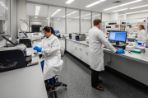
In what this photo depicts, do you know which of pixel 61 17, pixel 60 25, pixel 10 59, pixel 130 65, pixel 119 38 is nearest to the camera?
pixel 10 59

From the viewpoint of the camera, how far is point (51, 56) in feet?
7.35

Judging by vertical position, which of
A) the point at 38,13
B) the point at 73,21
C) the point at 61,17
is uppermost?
the point at 38,13

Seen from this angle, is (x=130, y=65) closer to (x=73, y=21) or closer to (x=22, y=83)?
(x=22, y=83)

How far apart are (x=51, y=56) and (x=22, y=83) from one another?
0.92 metres

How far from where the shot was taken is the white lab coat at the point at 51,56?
6.88 feet

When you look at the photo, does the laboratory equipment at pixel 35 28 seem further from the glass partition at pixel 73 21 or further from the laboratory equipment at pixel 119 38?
the laboratory equipment at pixel 119 38

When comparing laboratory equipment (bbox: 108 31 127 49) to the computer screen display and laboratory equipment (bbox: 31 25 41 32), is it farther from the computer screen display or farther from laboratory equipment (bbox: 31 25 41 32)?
laboratory equipment (bbox: 31 25 41 32)

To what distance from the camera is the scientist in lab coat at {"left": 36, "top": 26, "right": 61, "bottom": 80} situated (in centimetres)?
210

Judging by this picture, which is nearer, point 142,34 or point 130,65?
point 130,65

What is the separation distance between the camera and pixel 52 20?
7.70 meters

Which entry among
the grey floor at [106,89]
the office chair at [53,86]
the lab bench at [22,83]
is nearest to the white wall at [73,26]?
the grey floor at [106,89]

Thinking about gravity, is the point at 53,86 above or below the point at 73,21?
below

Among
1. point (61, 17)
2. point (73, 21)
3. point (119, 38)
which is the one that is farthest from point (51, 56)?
point (73, 21)

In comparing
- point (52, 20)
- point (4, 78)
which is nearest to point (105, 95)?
point (4, 78)
